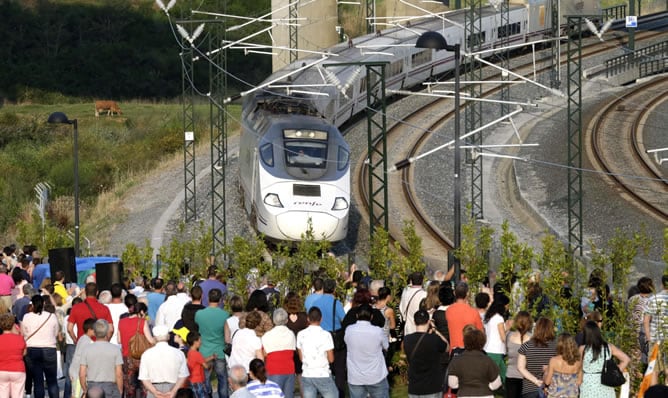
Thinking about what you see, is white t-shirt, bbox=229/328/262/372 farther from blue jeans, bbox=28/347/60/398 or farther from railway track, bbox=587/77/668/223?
railway track, bbox=587/77/668/223

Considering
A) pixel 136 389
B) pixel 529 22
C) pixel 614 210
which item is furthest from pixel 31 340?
pixel 529 22

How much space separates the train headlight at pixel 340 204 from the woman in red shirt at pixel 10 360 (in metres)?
20.2

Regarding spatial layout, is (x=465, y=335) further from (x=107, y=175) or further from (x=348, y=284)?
(x=107, y=175)

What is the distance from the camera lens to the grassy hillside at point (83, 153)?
54.4 meters

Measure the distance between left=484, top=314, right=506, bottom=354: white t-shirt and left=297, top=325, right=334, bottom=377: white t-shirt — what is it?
218cm

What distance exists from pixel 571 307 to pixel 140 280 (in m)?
8.80

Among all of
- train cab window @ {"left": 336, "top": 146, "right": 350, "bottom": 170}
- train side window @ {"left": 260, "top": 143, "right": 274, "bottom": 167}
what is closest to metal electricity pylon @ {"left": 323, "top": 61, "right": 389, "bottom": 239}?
train cab window @ {"left": 336, "top": 146, "right": 350, "bottom": 170}

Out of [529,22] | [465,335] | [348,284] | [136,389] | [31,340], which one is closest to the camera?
[465,335]

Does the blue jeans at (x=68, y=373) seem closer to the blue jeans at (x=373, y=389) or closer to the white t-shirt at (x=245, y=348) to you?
the white t-shirt at (x=245, y=348)

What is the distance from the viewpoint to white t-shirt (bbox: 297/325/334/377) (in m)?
15.9

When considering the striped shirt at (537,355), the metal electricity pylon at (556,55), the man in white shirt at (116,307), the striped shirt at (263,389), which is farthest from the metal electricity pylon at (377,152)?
the striped shirt at (263,389)

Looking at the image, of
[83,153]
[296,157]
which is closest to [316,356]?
[296,157]

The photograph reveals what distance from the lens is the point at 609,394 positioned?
14289 mm

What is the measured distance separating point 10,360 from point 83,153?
49832 millimetres
